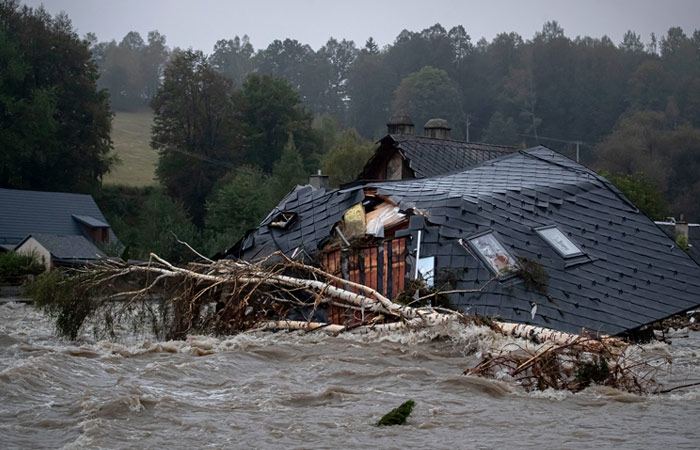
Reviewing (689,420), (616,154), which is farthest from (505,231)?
(616,154)

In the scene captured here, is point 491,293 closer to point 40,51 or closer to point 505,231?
point 505,231

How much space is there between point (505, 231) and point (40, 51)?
4437 centimetres

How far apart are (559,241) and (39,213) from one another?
1303 inches

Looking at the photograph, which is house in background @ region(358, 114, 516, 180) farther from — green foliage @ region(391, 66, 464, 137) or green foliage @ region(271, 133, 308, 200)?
green foliage @ region(391, 66, 464, 137)

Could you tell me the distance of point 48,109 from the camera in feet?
174

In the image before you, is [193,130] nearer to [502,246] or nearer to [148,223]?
[148,223]

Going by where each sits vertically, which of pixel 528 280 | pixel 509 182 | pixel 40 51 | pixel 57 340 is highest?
pixel 40 51

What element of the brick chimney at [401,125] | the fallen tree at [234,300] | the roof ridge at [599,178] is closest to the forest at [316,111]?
the brick chimney at [401,125]

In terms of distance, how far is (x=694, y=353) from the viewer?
1739 centimetres

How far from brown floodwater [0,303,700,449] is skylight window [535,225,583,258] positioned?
2092 millimetres

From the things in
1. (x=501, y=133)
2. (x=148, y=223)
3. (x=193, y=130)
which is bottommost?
(x=148, y=223)

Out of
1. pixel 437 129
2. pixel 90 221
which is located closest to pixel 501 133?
pixel 90 221

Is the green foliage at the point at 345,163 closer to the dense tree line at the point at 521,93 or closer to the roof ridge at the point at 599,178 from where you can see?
the dense tree line at the point at 521,93

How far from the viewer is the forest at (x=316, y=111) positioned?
53000mm
